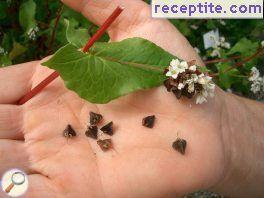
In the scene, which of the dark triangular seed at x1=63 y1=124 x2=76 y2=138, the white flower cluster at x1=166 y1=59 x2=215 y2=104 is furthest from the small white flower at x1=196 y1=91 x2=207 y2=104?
the dark triangular seed at x1=63 y1=124 x2=76 y2=138

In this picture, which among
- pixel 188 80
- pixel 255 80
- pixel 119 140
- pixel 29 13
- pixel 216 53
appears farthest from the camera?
pixel 216 53

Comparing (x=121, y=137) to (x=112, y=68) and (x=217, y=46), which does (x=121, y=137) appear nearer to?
(x=112, y=68)

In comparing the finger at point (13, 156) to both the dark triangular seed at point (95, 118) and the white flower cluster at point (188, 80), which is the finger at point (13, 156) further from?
the white flower cluster at point (188, 80)

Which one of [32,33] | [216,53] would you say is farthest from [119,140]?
[216,53]

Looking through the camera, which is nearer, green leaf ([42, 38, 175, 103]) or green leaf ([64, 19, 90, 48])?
green leaf ([42, 38, 175, 103])

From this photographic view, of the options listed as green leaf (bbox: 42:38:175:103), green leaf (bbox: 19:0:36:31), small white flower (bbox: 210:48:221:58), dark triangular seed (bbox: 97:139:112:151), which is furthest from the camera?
small white flower (bbox: 210:48:221:58)

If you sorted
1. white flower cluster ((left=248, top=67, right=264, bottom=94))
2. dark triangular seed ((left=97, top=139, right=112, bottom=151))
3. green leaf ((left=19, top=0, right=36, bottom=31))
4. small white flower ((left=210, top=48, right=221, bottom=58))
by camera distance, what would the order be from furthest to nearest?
small white flower ((left=210, top=48, right=221, bottom=58)) < white flower cluster ((left=248, top=67, right=264, bottom=94)) < green leaf ((left=19, top=0, right=36, bottom=31)) < dark triangular seed ((left=97, top=139, right=112, bottom=151))

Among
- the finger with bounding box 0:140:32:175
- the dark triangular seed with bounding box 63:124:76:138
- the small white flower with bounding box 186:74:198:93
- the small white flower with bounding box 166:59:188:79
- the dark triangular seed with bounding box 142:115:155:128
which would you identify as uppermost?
the small white flower with bounding box 166:59:188:79

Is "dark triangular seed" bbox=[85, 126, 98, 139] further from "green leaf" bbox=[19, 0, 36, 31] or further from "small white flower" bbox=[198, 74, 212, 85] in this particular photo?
"green leaf" bbox=[19, 0, 36, 31]
